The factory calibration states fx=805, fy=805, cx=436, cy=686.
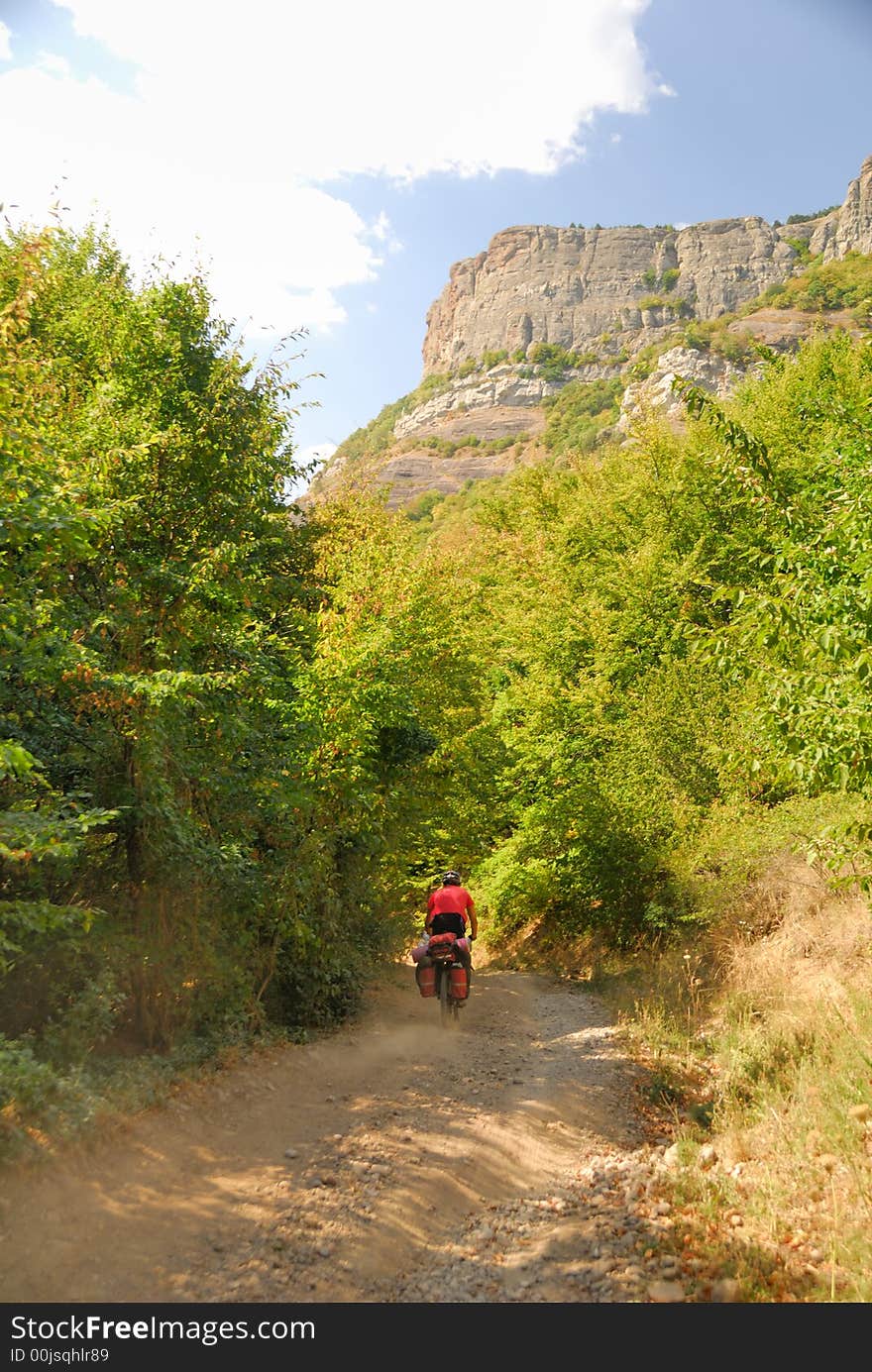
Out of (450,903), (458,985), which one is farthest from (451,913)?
(458,985)

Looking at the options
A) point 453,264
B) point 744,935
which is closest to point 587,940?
point 744,935

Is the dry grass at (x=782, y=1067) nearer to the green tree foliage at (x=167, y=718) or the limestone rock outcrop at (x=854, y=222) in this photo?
the green tree foliage at (x=167, y=718)

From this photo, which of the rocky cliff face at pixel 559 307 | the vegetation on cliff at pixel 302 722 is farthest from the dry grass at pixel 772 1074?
the rocky cliff face at pixel 559 307

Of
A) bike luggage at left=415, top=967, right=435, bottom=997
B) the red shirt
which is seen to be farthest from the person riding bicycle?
bike luggage at left=415, top=967, right=435, bottom=997

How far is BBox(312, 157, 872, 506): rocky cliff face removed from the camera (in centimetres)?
12662

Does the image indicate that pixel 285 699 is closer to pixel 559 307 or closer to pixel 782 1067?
pixel 782 1067

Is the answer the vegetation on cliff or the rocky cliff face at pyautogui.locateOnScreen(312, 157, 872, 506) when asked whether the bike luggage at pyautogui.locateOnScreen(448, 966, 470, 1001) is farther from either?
the rocky cliff face at pyautogui.locateOnScreen(312, 157, 872, 506)

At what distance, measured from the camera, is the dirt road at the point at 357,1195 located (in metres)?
4.15

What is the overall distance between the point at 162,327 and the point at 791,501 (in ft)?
31.4

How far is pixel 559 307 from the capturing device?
164 metres

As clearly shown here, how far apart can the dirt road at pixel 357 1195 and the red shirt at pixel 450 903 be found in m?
2.18

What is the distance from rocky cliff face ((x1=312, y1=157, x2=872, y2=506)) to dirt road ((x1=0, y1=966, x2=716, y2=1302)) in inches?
3856
